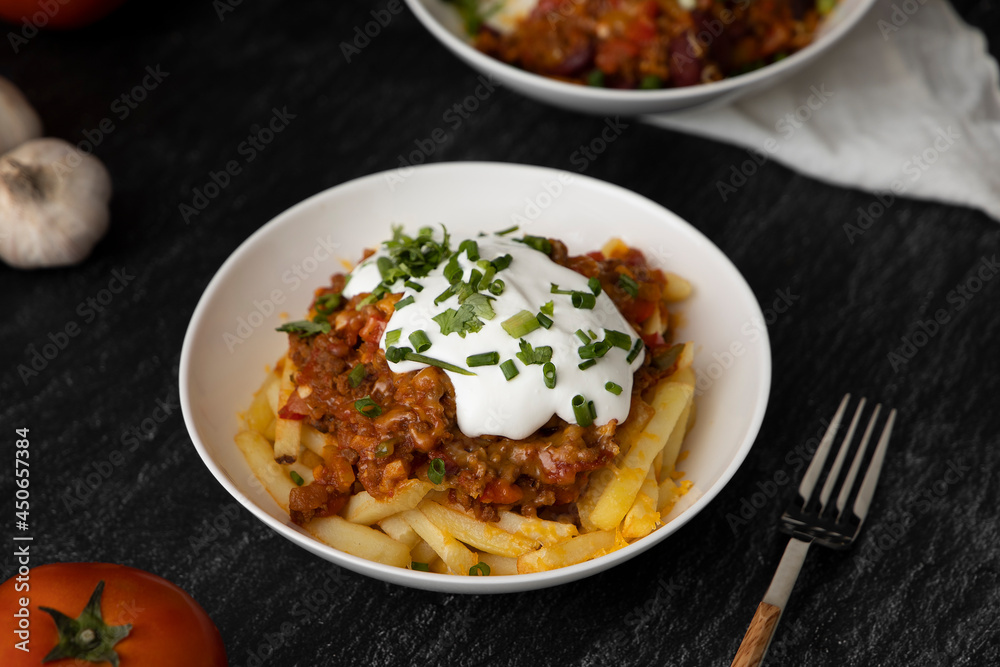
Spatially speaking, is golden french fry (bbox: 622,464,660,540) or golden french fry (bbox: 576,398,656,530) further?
golden french fry (bbox: 576,398,656,530)

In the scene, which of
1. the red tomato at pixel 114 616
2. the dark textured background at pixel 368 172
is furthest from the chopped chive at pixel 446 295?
the red tomato at pixel 114 616

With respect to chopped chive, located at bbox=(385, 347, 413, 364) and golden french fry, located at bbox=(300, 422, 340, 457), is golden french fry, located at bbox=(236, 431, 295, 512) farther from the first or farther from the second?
chopped chive, located at bbox=(385, 347, 413, 364)

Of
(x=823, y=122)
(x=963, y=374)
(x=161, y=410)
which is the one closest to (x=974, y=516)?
(x=963, y=374)

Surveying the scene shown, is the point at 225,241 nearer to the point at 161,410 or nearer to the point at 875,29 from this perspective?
the point at 161,410

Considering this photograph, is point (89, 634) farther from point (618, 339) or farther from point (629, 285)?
point (629, 285)

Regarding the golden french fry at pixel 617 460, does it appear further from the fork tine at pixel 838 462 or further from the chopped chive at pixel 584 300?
the fork tine at pixel 838 462

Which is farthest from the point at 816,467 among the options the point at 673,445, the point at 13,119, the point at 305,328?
the point at 13,119

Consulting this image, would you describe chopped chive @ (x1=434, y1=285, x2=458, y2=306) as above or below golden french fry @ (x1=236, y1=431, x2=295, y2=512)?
above

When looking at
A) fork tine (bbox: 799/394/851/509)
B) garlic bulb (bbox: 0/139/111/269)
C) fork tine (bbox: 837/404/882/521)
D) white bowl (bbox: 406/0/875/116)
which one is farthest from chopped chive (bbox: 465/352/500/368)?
garlic bulb (bbox: 0/139/111/269)
